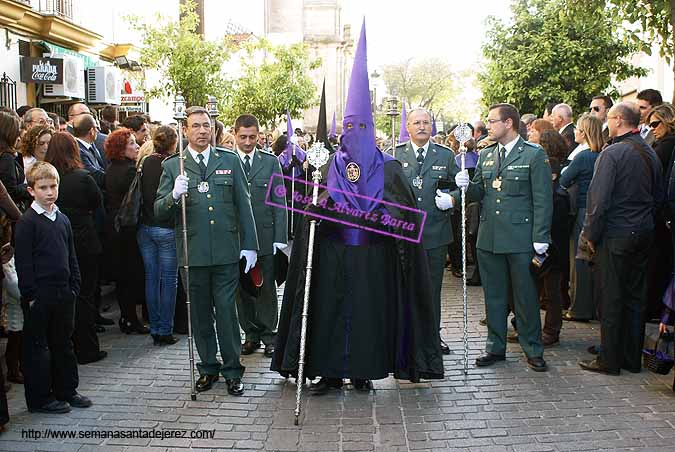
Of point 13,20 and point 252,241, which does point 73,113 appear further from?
point 13,20

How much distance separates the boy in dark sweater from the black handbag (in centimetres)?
186

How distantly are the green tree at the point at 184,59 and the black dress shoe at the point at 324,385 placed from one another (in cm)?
1472

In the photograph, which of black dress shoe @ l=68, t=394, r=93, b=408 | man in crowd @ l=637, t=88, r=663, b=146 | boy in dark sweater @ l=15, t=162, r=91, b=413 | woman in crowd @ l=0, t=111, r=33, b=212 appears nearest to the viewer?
boy in dark sweater @ l=15, t=162, r=91, b=413

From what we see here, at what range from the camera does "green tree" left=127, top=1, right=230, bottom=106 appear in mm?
19969

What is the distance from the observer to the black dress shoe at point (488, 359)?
23.7 ft

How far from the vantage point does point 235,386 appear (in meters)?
6.39

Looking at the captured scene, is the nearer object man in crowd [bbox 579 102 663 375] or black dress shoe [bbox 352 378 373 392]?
black dress shoe [bbox 352 378 373 392]

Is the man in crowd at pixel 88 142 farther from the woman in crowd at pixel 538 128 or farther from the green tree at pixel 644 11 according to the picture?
the green tree at pixel 644 11

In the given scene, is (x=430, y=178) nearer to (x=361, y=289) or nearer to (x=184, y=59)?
(x=361, y=289)

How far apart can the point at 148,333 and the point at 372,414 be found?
3.50 m

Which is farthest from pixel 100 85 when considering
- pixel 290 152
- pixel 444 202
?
pixel 444 202

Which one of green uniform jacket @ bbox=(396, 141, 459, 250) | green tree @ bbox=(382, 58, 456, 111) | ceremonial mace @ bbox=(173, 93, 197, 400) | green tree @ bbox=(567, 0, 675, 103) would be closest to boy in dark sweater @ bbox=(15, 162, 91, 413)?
ceremonial mace @ bbox=(173, 93, 197, 400)

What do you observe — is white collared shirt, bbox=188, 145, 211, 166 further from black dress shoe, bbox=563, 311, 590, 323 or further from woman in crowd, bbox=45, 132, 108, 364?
black dress shoe, bbox=563, 311, 590, 323

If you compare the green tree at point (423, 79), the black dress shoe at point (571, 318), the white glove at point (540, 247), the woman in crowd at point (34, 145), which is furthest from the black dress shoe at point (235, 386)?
the green tree at point (423, 79)
